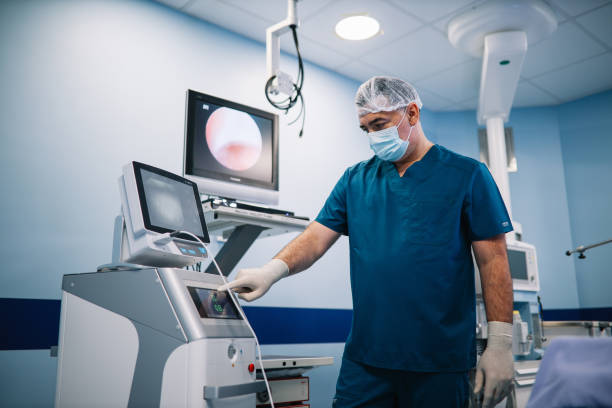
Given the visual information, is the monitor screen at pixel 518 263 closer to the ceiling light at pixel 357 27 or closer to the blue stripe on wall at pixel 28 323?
the ceiling light at pixel 357 27

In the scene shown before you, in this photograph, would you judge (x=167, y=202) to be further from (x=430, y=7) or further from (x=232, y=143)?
(x=430, y=7)

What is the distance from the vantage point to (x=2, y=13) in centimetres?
223

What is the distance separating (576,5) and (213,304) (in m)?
3.00

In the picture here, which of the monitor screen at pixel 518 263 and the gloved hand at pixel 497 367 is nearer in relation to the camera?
the gloved hand at pixel 497 367

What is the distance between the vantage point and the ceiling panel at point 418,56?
3305mm

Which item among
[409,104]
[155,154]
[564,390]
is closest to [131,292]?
[564,390]

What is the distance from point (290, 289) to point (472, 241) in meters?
1.78

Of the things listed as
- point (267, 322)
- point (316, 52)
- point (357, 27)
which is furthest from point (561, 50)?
point (267, 322)

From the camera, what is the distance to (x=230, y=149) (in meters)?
2.12

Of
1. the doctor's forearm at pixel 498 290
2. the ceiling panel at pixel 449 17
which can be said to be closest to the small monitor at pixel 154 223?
the doctor's forearm at pixel 498 290

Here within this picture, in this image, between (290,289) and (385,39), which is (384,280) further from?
(385,39)

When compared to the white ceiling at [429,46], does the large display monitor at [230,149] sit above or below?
below

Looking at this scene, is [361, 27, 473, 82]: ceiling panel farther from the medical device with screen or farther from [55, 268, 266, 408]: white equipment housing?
[55, 268, 266, 408]: white equipment housing

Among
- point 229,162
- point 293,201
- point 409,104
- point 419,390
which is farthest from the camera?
point 293,201
